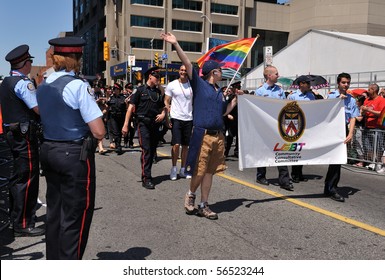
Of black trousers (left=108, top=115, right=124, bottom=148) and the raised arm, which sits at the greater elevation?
the raised arm

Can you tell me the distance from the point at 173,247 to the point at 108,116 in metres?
8.51

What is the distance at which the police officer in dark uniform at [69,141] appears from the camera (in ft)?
9.31

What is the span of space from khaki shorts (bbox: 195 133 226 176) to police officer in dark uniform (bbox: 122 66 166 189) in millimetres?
1838

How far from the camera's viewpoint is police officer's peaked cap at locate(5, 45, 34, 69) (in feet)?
14.3

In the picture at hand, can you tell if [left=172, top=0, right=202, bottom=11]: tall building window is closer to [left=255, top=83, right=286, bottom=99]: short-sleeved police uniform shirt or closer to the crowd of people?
the crowd of people

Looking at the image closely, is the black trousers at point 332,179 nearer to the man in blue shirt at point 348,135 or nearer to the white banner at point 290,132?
the man in blue shirt at point 348,135

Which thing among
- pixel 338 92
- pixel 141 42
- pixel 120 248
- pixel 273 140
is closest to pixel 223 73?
pixel 273 140

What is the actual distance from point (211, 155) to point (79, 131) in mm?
2480

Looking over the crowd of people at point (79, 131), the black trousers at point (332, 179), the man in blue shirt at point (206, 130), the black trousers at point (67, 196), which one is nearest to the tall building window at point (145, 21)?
the crowd of people at point (79, 131)

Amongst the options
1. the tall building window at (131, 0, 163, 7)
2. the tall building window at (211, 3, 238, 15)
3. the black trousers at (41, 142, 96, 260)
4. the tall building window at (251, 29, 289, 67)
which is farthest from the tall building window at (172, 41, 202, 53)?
the black trousers at (41, 142, 96, 260)

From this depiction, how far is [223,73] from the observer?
5.60 meters

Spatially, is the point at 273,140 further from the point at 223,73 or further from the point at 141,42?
the point at 141,42

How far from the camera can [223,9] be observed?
66.6 m

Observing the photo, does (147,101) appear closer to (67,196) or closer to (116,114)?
(67,196)
